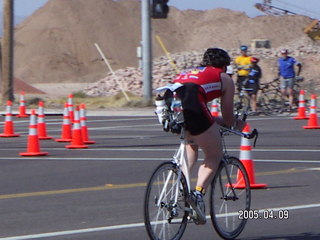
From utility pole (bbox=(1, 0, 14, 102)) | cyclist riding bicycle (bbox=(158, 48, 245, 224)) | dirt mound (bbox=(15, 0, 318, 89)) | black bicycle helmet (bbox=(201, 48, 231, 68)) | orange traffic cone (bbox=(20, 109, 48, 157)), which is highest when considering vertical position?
dirt mound (bbox=(15, 0, 318, 89))

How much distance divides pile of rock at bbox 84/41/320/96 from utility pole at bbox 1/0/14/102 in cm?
951

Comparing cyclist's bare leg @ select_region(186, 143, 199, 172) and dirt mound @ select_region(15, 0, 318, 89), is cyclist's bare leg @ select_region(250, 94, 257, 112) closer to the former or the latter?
cyclist's bare leg @ select_region(186, 143, 199, 172)

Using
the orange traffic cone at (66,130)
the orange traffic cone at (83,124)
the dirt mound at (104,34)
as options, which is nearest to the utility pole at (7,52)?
the orange traffic cone at (66,130)

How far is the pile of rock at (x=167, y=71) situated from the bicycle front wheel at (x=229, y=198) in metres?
33.7

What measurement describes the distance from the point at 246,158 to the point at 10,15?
2348 centimetres

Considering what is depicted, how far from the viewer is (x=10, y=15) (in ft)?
111

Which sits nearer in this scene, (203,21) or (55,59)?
(55,59)

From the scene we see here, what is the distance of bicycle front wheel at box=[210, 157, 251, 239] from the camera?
28.4 ft

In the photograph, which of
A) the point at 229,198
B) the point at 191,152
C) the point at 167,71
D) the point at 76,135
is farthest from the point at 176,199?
the point at 167,71

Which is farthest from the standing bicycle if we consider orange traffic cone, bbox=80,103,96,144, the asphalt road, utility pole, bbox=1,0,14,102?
utility pole, bbox=1,0,14,102

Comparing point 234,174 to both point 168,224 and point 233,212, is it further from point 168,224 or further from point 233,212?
point 168,224

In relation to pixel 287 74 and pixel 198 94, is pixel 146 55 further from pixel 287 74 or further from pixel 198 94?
pixel 198 94

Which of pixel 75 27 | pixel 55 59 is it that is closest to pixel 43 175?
pixel 55 59

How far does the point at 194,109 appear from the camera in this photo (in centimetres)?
818
